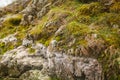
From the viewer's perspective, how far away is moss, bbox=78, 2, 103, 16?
14.1m

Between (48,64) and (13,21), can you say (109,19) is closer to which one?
(48,64)

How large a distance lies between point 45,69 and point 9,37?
571cm

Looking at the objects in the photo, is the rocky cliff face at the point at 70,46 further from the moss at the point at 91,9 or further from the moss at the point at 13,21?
the moss at the point at 13,21

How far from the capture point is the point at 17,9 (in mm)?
25250

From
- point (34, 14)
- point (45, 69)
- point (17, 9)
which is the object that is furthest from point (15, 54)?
point (17, 9)

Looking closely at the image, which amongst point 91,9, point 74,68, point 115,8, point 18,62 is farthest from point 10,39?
point 115,8

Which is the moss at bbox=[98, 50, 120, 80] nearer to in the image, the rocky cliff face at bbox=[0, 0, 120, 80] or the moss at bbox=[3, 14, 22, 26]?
the rocky cliff face at bbox=[0, 0, 120, 80]

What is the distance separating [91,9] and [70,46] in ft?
10.4

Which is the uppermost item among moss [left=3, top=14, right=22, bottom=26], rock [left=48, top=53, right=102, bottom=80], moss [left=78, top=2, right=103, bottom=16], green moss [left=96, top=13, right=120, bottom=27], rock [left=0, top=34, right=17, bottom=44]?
moss [left=78, top=2, right=103, bottom=16]

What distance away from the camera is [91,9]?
1437cm

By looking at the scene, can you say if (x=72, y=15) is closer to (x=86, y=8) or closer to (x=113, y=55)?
(x=86, y=8)

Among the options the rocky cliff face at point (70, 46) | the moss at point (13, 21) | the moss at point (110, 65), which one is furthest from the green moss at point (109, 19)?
the moss at point (13, 21)

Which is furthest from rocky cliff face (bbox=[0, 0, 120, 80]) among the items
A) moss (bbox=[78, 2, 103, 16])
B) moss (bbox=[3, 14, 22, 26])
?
moss (bbox=[3, 14, 22, 26])

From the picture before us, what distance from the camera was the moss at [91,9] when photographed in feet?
46.4
